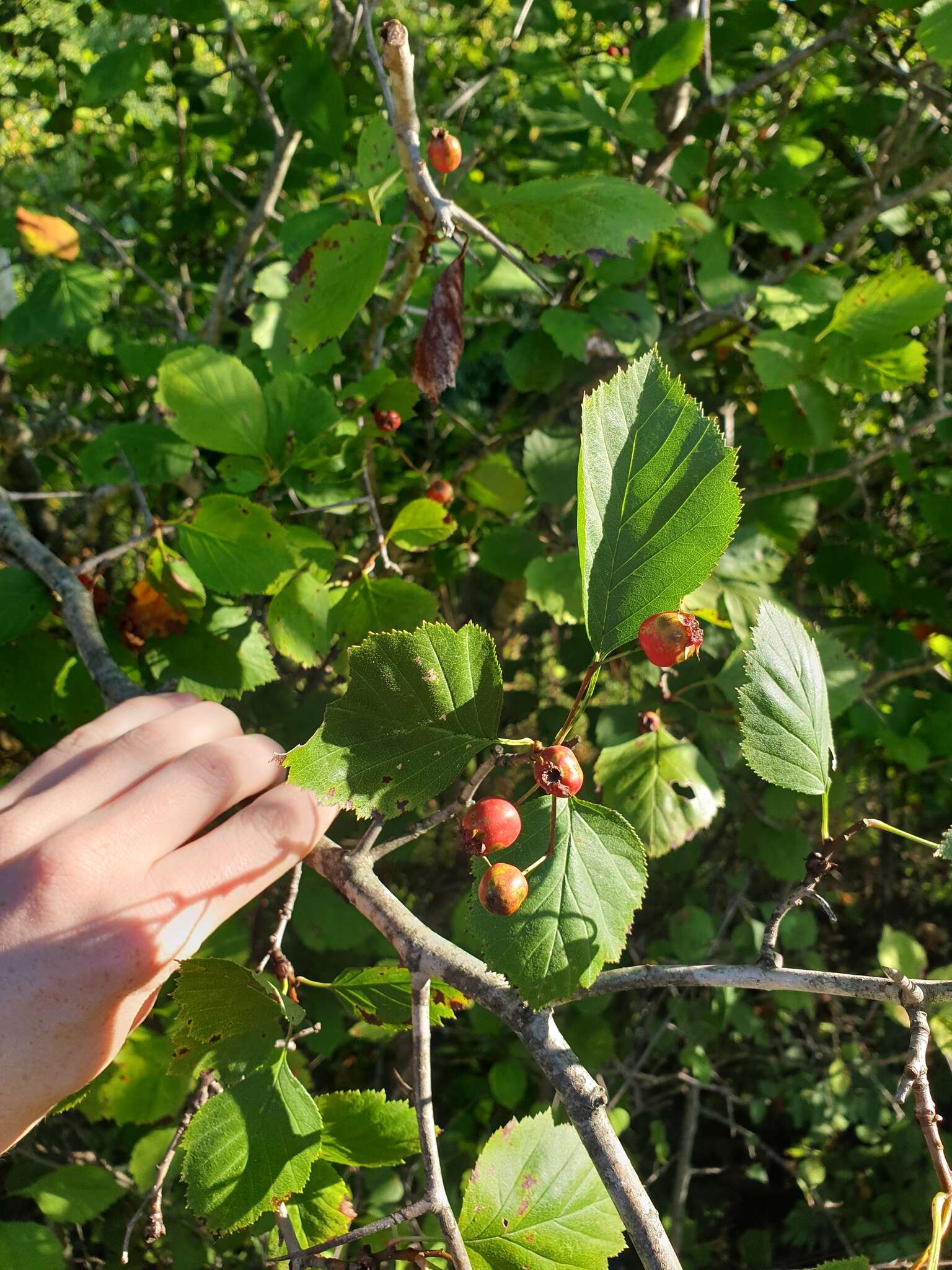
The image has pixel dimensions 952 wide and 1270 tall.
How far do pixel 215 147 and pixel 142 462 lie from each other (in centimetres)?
233

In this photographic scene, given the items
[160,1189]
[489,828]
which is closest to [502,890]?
[489,828]

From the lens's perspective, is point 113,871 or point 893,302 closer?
point 113,871

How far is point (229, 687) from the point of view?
1326 mm

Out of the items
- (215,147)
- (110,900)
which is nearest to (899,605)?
(110,900)

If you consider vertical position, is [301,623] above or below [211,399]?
below

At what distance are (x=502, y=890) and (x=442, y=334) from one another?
0.77m

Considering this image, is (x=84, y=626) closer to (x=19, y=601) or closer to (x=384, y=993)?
(x=19, y=601)

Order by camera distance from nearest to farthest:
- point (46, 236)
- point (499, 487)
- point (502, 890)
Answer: point (502, 890)
point (499, 487)
point (46, 236)

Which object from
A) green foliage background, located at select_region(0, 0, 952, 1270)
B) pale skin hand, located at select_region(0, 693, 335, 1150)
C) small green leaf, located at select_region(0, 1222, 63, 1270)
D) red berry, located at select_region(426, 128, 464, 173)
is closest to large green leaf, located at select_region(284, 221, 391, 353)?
green foliage background, located at select_region(0, 0, 952, 1270)

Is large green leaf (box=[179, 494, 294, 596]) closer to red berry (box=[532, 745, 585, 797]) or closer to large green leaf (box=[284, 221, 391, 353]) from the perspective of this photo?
large green leaf (box=[284, 221, 391, 353])

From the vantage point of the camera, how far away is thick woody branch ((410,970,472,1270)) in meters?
0.76

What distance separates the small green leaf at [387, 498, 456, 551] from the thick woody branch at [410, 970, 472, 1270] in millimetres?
699

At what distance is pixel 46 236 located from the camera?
Answer: 7.51 ft

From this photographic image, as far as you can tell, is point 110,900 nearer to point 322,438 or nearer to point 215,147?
point 322,438
